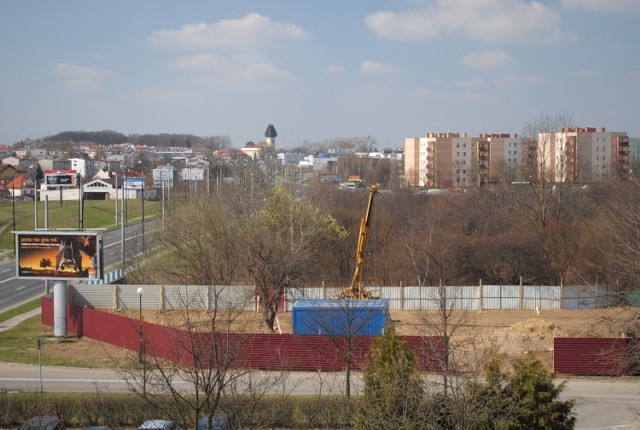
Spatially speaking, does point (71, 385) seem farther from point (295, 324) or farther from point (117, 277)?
point (117, 277)

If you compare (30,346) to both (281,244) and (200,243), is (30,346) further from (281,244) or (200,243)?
(281,244)

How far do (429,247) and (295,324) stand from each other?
16.0m

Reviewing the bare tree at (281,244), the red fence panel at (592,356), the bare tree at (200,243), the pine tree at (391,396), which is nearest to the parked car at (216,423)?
the pine tree at (391,396)

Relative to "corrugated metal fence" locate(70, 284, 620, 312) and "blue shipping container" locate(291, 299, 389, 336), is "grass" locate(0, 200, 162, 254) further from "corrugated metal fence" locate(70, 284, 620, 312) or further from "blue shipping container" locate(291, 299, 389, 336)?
"blue shipping container" locate(291, 299, 389, 336)

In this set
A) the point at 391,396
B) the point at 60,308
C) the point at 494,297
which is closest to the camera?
the point at 391,396

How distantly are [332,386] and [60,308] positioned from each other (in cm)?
1369

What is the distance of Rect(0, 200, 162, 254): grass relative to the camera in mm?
61978

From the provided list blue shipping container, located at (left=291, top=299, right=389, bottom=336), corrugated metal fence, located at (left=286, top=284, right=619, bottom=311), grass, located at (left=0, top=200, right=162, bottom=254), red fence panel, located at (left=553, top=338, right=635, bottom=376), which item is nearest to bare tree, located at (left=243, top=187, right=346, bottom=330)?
corrugated metal fence, located at (left=286, top=284, right=619, bottom=311)

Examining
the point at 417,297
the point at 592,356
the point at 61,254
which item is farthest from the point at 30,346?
the point at 592,356

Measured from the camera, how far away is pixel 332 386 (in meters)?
18.4

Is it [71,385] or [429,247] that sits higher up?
[429,247]

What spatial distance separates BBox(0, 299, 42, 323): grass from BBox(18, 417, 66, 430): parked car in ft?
54.6

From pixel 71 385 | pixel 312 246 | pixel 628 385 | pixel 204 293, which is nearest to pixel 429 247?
pixel 312 246

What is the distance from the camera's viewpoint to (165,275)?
37.3 m
